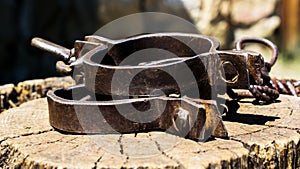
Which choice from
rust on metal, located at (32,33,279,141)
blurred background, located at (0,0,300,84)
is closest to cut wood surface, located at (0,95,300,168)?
rust on metal, located at (32,33,279,141)

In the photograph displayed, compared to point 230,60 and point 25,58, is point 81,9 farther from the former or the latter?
point 230,60

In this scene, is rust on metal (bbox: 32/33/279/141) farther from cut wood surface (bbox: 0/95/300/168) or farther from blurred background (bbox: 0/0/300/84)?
blurred background (bbox: 0/0/300/84)

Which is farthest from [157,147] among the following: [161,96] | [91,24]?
[91,24]

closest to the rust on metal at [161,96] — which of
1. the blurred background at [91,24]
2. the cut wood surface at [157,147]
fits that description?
the cut wood surface at [157,147]

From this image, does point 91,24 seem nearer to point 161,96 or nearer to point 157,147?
point 161,96

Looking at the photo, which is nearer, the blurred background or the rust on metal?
the rust on metal
